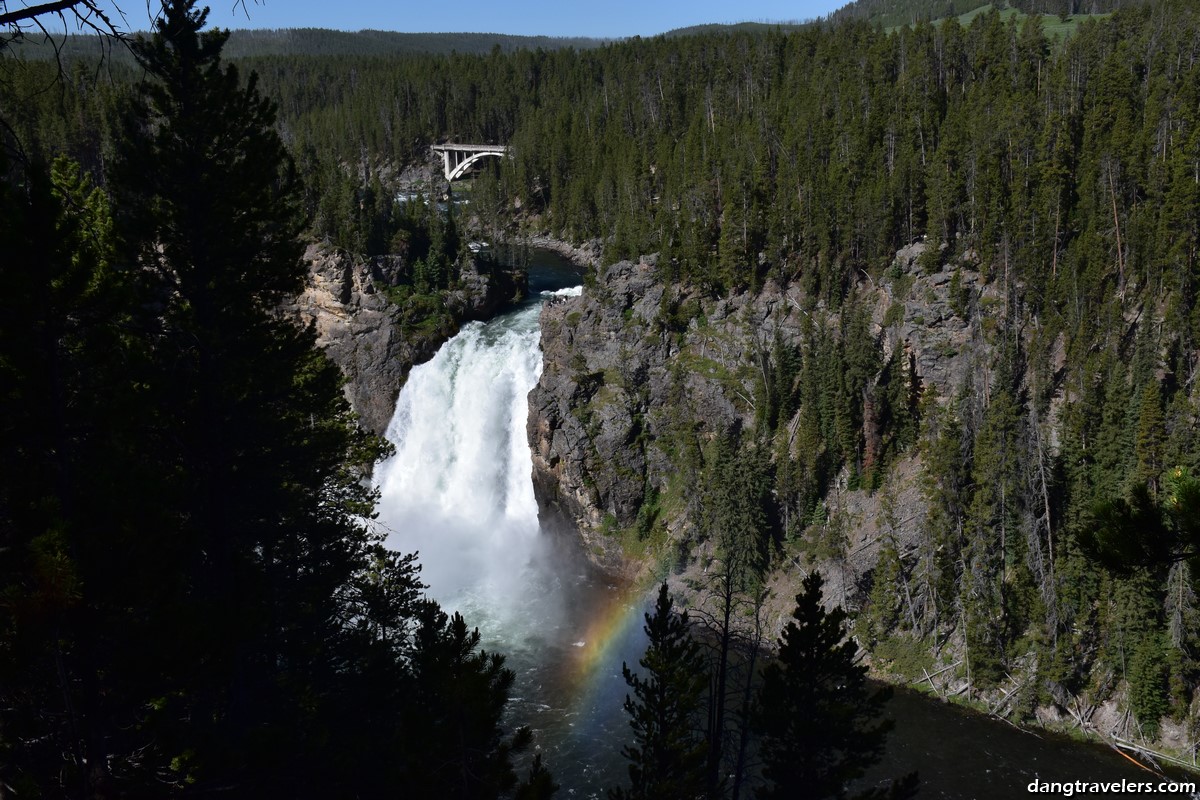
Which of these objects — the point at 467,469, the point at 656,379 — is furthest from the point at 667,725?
the point at 467,469

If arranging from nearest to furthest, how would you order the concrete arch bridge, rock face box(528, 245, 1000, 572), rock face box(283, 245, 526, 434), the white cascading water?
rock face box(528, 245, 1000, 572), the white cascading water, rock face box(283, 245, 526, 434), the concrete arch bridge

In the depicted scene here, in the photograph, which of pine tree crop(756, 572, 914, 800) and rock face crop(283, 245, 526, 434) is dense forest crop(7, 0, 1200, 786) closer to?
rock face crop(283, 245, 526, 434)

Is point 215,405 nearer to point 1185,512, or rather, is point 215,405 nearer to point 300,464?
point 300,464

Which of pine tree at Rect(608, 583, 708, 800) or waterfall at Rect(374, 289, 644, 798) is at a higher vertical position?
pine tree at Rect(608, 583, 708, 800)

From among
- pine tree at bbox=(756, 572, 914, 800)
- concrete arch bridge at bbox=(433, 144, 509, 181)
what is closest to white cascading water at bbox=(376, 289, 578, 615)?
pine tree at bbox=(756, 572, 914, 800)

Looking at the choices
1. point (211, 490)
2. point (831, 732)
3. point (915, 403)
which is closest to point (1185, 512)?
point (831, 732)

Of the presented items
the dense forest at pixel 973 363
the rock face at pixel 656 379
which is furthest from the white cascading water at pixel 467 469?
the dense forest at pixel 973 363
